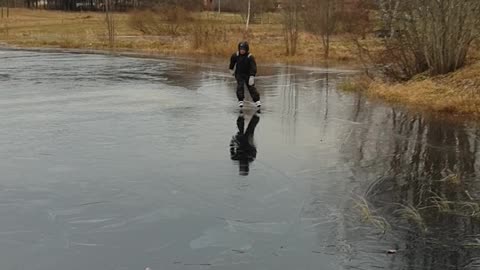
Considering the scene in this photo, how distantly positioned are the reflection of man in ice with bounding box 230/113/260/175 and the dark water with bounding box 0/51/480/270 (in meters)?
0.14

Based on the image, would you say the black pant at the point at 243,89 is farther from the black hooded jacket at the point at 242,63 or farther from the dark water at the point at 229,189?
the dark water at the point at 229,189

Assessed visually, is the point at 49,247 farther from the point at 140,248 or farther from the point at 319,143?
the point at 319,143

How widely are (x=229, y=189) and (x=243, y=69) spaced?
337 inches

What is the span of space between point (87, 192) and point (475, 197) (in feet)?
17.2

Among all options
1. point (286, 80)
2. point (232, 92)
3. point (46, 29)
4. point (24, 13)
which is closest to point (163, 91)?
point (232, 92)

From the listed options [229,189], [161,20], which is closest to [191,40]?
[161,20]

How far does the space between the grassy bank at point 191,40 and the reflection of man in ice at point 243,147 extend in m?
22.0

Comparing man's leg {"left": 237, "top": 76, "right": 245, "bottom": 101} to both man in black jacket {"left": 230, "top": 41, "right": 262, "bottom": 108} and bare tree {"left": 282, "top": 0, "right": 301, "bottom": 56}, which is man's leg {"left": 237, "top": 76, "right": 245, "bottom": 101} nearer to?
man in black jacket {"left": 230, "top": 41, "right": 262, "bottom": 108}

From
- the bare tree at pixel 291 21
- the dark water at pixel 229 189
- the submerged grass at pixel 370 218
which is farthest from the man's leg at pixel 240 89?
the bare tree at pixel 291 21

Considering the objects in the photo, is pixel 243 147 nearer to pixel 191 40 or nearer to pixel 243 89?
pixel 243 89

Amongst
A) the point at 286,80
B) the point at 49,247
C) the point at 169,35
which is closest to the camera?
the point at 49,247

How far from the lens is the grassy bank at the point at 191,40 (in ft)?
125

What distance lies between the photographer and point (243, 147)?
37.2 feet

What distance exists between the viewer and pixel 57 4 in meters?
95.8
